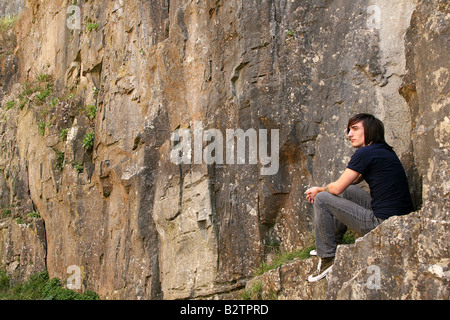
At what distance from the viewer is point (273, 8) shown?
749 centimetres

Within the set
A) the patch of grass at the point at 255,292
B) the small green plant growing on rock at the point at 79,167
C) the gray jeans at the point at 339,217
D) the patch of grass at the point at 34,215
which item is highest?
the small green plant growing on rock at the point at 79,167

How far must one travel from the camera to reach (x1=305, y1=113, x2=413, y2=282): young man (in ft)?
16.4

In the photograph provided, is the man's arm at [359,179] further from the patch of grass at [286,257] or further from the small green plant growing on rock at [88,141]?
the small green plant growing on rock at [88,141]

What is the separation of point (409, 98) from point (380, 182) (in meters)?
1.15

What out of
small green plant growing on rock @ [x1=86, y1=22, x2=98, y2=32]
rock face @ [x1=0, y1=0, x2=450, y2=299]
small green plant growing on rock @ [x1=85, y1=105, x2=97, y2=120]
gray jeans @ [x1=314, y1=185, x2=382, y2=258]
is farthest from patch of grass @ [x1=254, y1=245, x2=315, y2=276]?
small green plant growing on rock @ [x1=86, y1=22, x2=98, y2=32]

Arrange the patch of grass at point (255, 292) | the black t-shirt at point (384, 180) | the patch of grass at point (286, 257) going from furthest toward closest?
the patch of grass at point (255, 292)
the patch of grass at point (286, 257)
the black t-shirt at point (384, 180)

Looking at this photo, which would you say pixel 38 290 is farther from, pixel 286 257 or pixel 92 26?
pixel 286 257

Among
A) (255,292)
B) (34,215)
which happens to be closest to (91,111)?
(34,215)

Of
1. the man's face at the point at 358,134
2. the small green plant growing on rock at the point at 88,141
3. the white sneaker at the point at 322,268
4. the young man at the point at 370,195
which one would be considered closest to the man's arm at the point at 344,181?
the young man at the point at 370,195

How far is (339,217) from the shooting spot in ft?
16.8

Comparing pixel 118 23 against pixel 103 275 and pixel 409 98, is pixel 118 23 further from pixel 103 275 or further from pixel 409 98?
pixel 409 98

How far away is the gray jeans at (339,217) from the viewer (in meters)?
5.00

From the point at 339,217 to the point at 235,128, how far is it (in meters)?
2.95

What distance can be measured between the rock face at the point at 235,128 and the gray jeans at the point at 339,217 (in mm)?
290
